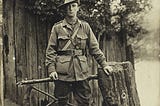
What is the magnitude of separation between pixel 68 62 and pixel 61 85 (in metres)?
0.28

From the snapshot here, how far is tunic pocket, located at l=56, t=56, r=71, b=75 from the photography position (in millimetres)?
5227

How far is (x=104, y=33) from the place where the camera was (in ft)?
21.9

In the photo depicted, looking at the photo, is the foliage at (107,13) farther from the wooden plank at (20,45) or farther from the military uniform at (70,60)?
the military uniform at (70,60)

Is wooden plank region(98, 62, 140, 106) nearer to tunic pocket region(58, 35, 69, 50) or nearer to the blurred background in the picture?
tunic pocket region(58, 35, 69, 50)

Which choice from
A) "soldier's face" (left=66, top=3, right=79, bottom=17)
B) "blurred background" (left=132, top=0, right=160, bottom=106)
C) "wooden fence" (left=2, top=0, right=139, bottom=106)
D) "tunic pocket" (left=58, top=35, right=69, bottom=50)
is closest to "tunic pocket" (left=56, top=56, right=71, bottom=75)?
"tunic pocket" (left=58, top=35, right=69, bottom=50)

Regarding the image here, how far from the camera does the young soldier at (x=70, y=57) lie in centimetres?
523

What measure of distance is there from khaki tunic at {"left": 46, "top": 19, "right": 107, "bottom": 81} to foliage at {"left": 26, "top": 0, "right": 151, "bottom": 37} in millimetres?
996

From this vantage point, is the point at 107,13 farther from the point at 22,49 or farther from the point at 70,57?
the point at 70,57

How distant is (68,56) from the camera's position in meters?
5.27

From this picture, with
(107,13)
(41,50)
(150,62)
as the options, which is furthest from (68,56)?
(150,62)

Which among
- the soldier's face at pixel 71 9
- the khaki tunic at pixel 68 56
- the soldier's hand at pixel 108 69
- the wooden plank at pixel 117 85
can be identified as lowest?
the wooden plank at pixel 117 85

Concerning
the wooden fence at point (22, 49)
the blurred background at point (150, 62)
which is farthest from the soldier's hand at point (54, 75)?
the blurred background at point (150, 62)

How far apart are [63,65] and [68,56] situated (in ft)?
0.39

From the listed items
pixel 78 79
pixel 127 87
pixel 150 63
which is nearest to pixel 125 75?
pixel 127 87
